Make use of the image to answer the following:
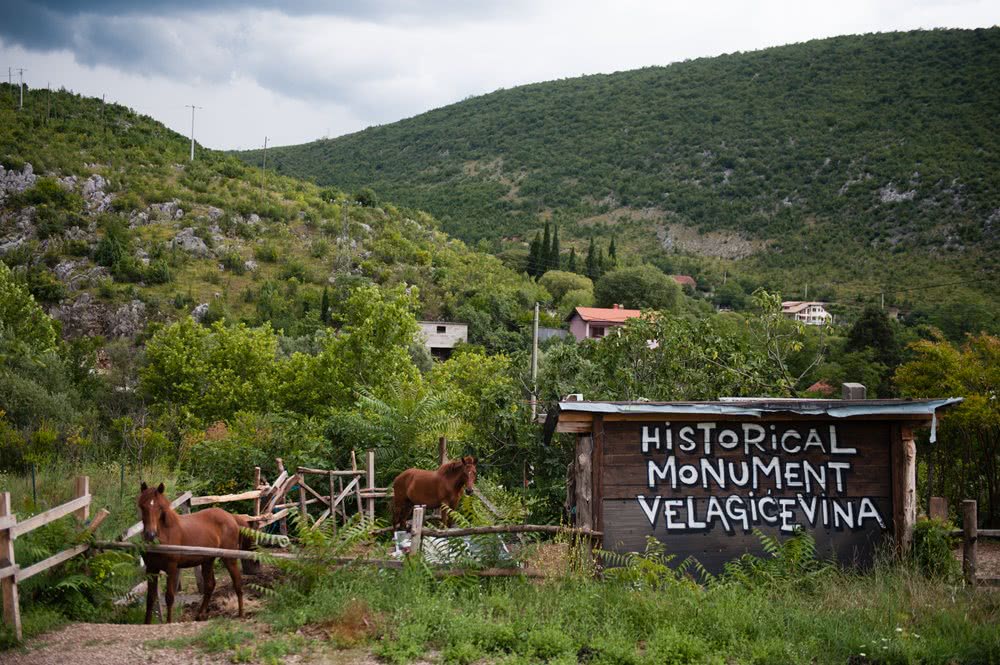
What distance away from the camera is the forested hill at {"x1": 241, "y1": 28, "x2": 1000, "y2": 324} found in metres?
72.3

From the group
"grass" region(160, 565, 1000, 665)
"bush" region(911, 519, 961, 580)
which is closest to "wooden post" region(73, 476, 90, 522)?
"grass" region(160, 565, 1000, 665)

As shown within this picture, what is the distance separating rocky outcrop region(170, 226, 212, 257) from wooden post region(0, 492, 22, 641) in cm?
5693

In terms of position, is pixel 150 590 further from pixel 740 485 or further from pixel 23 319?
pixel 23 319

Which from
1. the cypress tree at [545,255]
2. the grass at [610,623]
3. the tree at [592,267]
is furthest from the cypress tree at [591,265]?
the grass at [610,623]

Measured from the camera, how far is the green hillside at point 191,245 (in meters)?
53.4

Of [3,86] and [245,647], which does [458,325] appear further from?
[3,86]

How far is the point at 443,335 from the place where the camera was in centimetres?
6003

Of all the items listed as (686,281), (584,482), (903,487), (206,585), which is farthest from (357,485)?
(686,281)

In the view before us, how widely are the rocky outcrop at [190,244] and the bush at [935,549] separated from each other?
58450mm

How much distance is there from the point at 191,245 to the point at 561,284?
34293 mm

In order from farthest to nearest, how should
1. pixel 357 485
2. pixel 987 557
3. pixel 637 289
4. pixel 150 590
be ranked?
1. pixel 637 289
2. pixel 987 557
3. pixel 357 485
4. pixel 150 590

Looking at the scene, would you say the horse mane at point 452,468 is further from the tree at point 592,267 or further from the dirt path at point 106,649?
the tree at point 592,267

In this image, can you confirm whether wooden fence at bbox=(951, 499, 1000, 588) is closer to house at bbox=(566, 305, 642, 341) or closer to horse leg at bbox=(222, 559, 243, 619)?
horse leg at bbox=(222, 559, 243, 619)

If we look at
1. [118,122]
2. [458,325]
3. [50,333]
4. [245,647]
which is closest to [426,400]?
[245,647]
